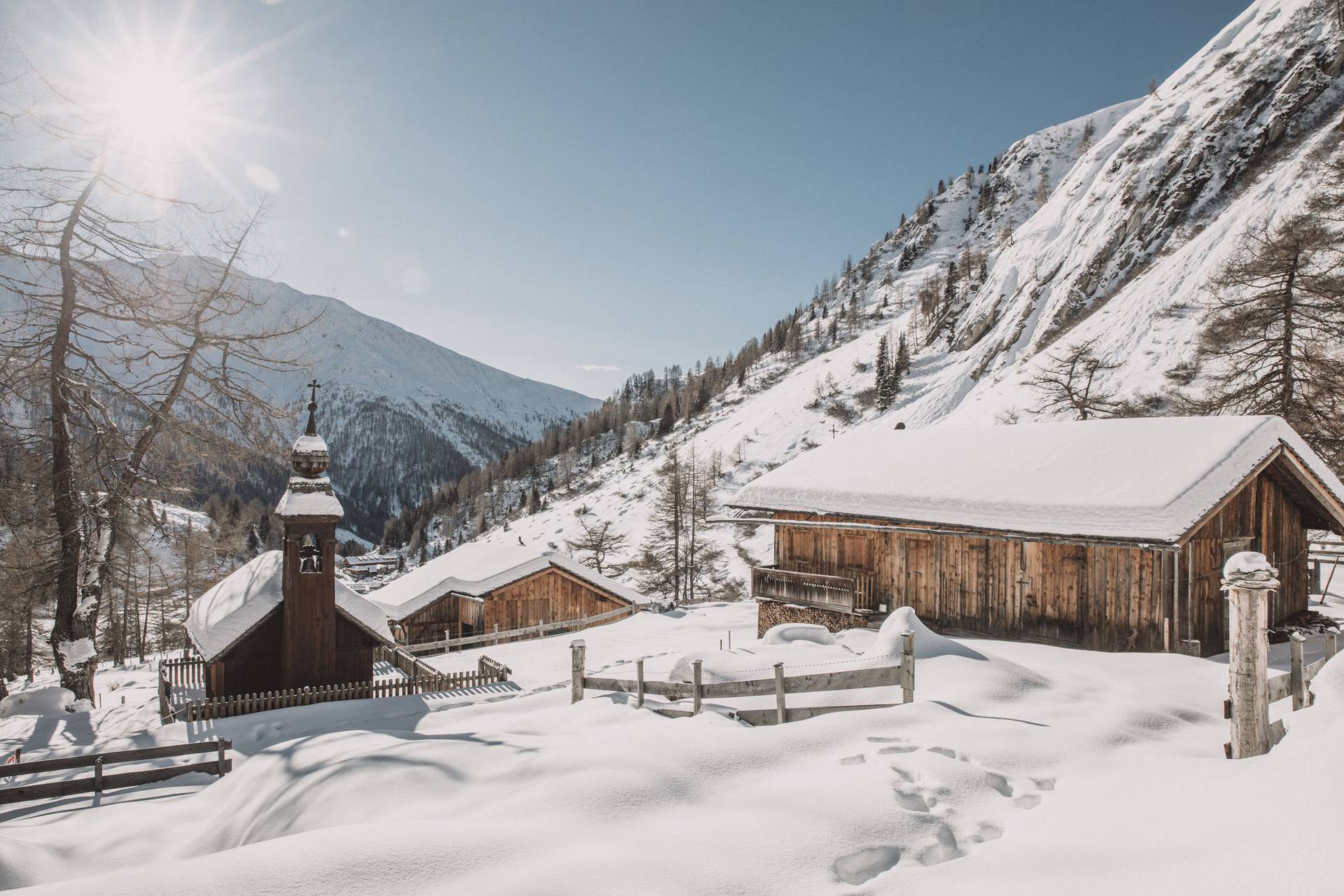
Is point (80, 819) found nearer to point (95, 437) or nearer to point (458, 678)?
point (95, 437)

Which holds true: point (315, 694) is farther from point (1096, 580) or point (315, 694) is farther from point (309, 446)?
point (1096, 580)

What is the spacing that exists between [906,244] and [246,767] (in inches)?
7147

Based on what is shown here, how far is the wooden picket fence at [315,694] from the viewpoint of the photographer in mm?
15125

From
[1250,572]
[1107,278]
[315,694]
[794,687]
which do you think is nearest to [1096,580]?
[794,687]

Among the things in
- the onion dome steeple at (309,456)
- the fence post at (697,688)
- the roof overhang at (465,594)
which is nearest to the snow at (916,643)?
the fence post at (697,688)

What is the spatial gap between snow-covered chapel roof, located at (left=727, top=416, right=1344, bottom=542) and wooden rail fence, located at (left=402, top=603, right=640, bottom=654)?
11503mm

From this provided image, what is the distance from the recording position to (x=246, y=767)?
28.0 feet

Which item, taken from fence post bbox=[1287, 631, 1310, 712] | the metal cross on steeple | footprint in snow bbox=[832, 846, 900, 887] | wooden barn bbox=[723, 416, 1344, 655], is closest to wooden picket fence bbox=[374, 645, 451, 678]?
the metal cross on steeple

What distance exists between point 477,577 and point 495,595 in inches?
46.3

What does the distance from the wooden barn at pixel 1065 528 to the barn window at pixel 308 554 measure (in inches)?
493

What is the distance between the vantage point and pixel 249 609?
16.4m

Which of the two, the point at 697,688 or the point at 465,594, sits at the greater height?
the point at 697,688

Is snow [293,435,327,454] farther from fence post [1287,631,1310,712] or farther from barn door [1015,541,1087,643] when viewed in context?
fence post [1287,631,1310,712]

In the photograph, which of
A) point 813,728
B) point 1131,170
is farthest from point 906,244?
point 813,728
